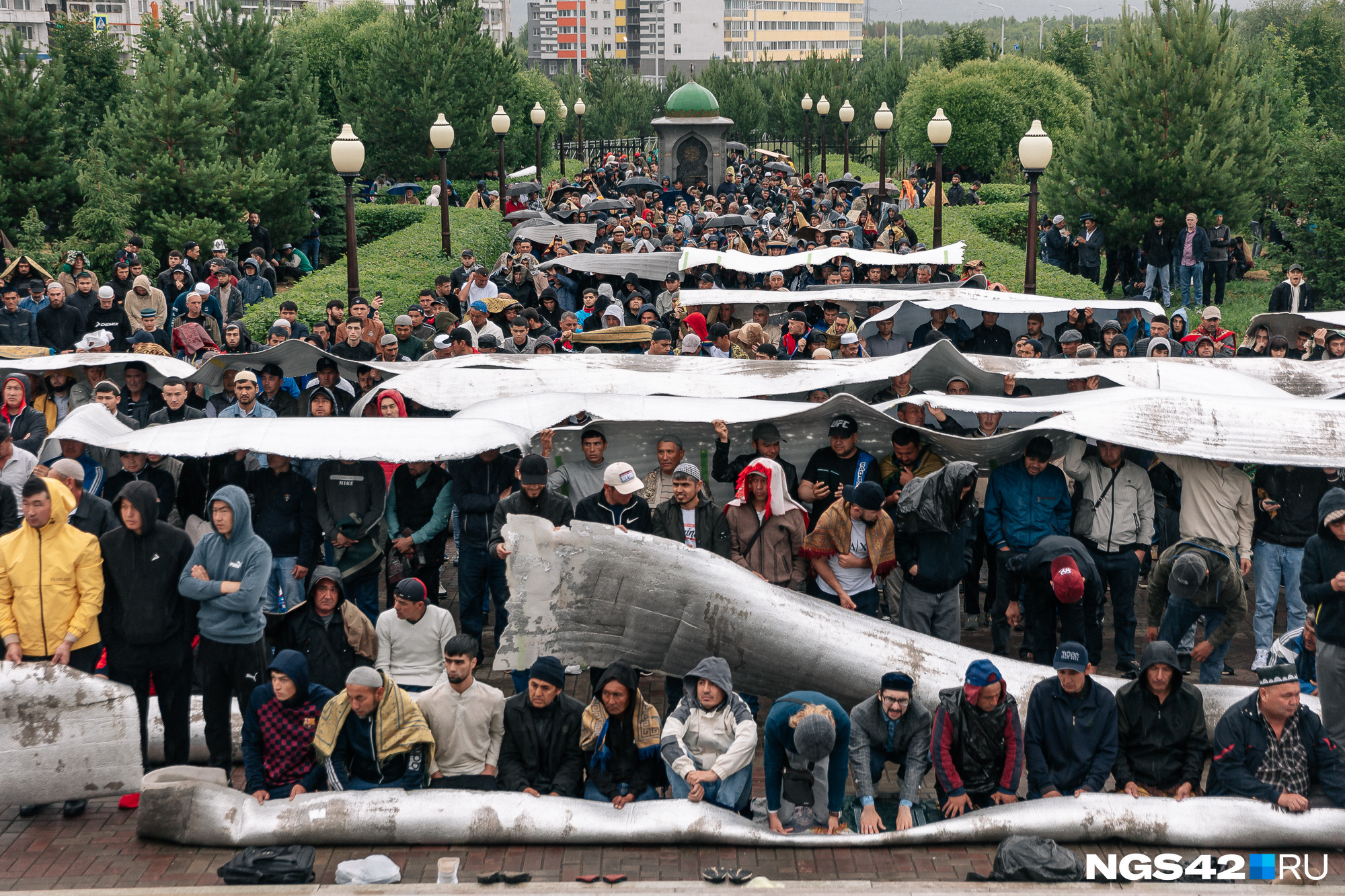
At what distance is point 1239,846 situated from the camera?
6.46 meters

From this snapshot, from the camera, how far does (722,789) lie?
6.70 meters

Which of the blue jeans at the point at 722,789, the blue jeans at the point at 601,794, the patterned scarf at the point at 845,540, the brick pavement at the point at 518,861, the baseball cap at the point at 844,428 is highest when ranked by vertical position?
the baseball cap at the point at 844,428

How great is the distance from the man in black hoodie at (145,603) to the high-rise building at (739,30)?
153 meters

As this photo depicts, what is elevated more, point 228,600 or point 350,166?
point 350,166

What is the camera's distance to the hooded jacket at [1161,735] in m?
6.80

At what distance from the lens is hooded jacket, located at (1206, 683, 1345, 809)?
6.57m

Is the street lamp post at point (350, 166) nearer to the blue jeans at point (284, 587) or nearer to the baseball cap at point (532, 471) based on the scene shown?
the blue jeans at point (284, 587)

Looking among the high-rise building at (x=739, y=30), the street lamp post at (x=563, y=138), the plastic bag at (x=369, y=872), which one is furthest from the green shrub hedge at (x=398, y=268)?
the high-rise building at (x=739, y=30)

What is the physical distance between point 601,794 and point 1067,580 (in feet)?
10.4

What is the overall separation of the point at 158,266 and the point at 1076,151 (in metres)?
14.7

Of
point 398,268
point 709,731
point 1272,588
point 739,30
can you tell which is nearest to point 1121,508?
point 1272,588

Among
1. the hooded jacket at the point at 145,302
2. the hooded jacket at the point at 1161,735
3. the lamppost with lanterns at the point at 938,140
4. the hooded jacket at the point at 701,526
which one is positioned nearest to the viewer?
the hooded jacket at the point at 1161,735

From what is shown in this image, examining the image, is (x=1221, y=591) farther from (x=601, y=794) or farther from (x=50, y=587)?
(x=50, y=587)

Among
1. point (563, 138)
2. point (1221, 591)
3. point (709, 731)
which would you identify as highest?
point (563, 138)
